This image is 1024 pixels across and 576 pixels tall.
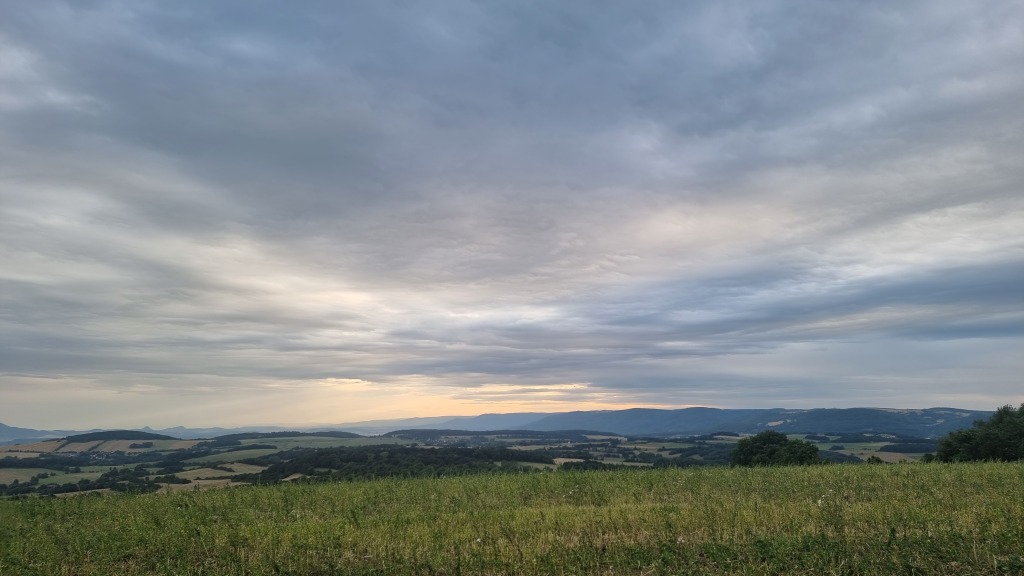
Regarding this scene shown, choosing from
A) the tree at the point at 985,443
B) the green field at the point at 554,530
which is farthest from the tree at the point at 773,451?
the green field at the point at 554,530

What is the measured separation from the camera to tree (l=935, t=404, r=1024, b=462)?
52438 mm

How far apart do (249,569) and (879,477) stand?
70.7ft

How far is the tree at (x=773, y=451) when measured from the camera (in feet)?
169

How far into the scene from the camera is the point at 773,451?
2206 inches

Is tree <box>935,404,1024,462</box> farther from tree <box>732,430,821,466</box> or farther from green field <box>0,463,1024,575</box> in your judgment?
green field <box>0,463,1024,575</box>

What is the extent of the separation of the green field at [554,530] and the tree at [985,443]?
4124 centimetres

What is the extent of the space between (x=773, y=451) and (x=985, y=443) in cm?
1977

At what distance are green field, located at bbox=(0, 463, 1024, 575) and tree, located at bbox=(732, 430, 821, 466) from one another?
3229 centimetres

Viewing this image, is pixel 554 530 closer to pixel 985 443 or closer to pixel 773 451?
pixel 773 451

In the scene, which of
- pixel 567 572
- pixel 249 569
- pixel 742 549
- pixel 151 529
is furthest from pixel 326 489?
pixel 742 549

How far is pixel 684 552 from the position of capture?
11.0 m

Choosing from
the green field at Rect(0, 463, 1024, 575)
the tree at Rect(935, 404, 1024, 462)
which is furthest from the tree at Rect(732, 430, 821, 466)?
the green field at Rect(0, 463, 1024, 575)

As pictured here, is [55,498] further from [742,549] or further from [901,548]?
[901,548]

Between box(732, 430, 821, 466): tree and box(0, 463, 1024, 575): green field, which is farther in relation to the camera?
box(732, 430, 821, 466): tree
